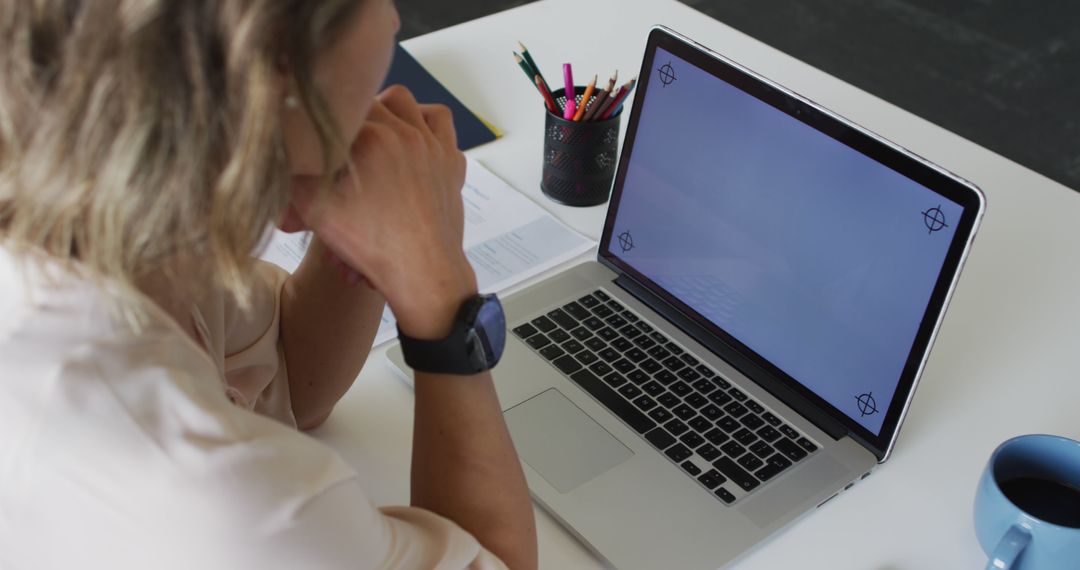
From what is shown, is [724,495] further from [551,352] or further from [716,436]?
[551,352]

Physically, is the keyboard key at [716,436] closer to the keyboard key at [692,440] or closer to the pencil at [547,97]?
the keyboard key at [692,440]

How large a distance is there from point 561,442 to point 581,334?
16cm

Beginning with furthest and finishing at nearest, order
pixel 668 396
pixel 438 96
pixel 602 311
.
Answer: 1. pixel 438 96
2. pixel 602 311
3. pixel 668 396

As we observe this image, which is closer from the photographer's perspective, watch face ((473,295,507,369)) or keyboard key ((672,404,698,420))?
watch face ((473,295,507,369))

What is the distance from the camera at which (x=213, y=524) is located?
55 centimetres

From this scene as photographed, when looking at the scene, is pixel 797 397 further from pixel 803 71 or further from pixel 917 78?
pixel 917 78

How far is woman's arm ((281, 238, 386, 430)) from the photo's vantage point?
914mm

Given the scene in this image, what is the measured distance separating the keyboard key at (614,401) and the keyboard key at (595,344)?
36mm

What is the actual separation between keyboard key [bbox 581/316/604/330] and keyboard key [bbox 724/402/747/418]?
0.17 meters

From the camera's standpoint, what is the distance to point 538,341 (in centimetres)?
104

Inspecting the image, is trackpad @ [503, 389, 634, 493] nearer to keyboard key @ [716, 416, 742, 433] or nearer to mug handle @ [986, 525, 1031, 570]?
keyboard key @ [716, 416, 742, 433]

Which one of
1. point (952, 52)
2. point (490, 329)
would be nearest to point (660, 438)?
point (490, 329)

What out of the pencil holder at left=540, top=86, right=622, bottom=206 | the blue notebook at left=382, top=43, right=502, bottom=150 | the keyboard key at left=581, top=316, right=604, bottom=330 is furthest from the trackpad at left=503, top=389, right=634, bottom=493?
the blue notebook at left=382, top=43, right=502, bottom=150

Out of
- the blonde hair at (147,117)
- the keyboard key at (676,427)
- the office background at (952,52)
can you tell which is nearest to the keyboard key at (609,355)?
the keyboard key at (676,427)
